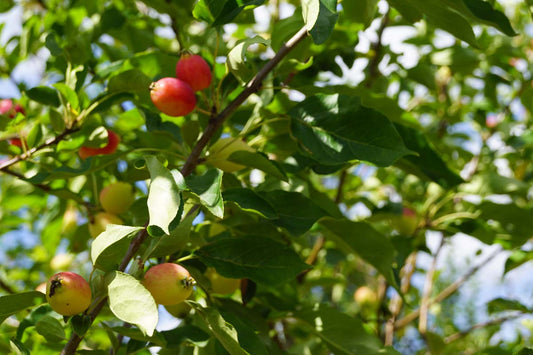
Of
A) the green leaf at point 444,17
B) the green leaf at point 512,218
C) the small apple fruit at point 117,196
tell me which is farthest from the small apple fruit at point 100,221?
the green leaf at point 512,218

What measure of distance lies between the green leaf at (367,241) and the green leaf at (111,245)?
0.57 meters

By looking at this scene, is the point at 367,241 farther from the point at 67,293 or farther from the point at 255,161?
the point at 67,293

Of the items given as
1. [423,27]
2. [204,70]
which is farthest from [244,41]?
[423,27]

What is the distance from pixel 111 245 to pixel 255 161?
1.16 feet

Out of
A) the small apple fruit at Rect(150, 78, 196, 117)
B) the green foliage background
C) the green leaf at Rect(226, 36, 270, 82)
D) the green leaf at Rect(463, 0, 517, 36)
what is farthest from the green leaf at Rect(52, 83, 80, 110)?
the green leaf at Rect(463, 0, 517, 36)

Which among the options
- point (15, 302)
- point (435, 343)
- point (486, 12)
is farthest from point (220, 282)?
point (435, 343)

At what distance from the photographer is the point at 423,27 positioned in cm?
232

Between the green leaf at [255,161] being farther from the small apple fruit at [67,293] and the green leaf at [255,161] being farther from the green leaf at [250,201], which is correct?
the small apple fruit at [67,293]

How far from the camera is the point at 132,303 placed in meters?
0.85

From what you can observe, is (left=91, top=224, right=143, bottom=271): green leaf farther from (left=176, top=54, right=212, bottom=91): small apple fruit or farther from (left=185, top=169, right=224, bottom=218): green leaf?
(left=176, top=54, right=212, bottom=91): small apple fruit

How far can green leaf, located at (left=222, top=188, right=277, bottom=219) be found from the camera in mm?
1061

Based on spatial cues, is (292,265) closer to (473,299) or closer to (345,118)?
(345,118)

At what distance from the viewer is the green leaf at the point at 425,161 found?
1.38m

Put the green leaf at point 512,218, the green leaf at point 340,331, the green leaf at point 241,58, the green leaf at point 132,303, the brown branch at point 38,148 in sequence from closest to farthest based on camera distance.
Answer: the green leaf at point 132,303
the green leaf at point 241,58
the green leaf at point 340,331
the brown branch at point 38,148
the green leaf at point 512,218
